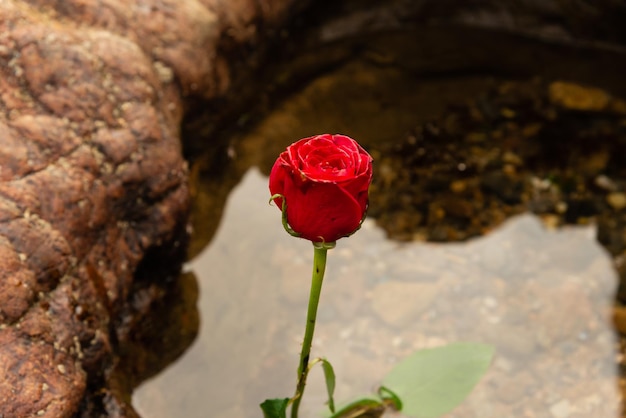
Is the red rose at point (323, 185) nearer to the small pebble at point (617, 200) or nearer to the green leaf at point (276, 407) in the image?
the green leaf at point (276, 407)

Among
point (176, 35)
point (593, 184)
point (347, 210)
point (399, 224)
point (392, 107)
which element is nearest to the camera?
point (347, 210)

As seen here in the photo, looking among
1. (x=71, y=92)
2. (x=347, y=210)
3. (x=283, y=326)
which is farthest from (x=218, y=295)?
(x=347, y=210)

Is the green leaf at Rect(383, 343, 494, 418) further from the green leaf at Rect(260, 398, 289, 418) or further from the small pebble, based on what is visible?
the small pebble

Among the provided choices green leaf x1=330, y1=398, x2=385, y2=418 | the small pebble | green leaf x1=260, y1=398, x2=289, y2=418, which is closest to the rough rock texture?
green leaf x1=260, y1=398, x2=289, y2=418

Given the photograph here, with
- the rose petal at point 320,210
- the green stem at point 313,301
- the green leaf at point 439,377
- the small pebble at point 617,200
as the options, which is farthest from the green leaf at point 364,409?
the small pebble at point 617,200

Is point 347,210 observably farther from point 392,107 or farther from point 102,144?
point 392,107

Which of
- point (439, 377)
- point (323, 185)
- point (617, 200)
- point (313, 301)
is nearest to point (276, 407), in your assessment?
point (313, 301)

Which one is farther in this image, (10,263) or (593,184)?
(593,184)
